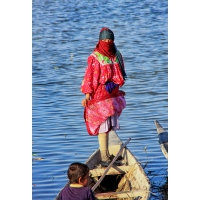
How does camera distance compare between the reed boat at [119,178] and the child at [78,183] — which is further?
the reed boat at [119,178]

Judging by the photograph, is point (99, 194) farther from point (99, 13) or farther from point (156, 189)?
point (99, 13)

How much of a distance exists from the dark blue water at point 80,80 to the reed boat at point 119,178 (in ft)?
0.93

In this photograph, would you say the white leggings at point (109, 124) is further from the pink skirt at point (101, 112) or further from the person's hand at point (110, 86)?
the person's hand at point (110, 86)

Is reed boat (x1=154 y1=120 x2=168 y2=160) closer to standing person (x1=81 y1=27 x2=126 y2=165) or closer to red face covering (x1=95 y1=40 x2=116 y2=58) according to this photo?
standing person (x1=81 y1=27 x2=126 y2=165)

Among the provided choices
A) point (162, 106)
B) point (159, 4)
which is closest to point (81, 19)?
point (159, 4)

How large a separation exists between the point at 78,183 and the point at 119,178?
1.47 m

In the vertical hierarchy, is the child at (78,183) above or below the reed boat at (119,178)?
above

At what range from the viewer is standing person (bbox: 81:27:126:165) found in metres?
5.50

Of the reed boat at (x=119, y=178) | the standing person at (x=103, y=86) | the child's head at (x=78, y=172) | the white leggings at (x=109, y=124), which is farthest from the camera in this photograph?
the white leggings at (x=109, y=124)

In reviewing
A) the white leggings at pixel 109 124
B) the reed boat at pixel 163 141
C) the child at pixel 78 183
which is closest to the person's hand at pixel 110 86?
the white leggings at pixel 109 124

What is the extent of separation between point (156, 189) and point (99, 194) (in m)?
0.95

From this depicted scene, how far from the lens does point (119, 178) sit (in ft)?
18.8

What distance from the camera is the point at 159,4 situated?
45.2 feet

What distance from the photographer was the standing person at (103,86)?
18.1 ft
